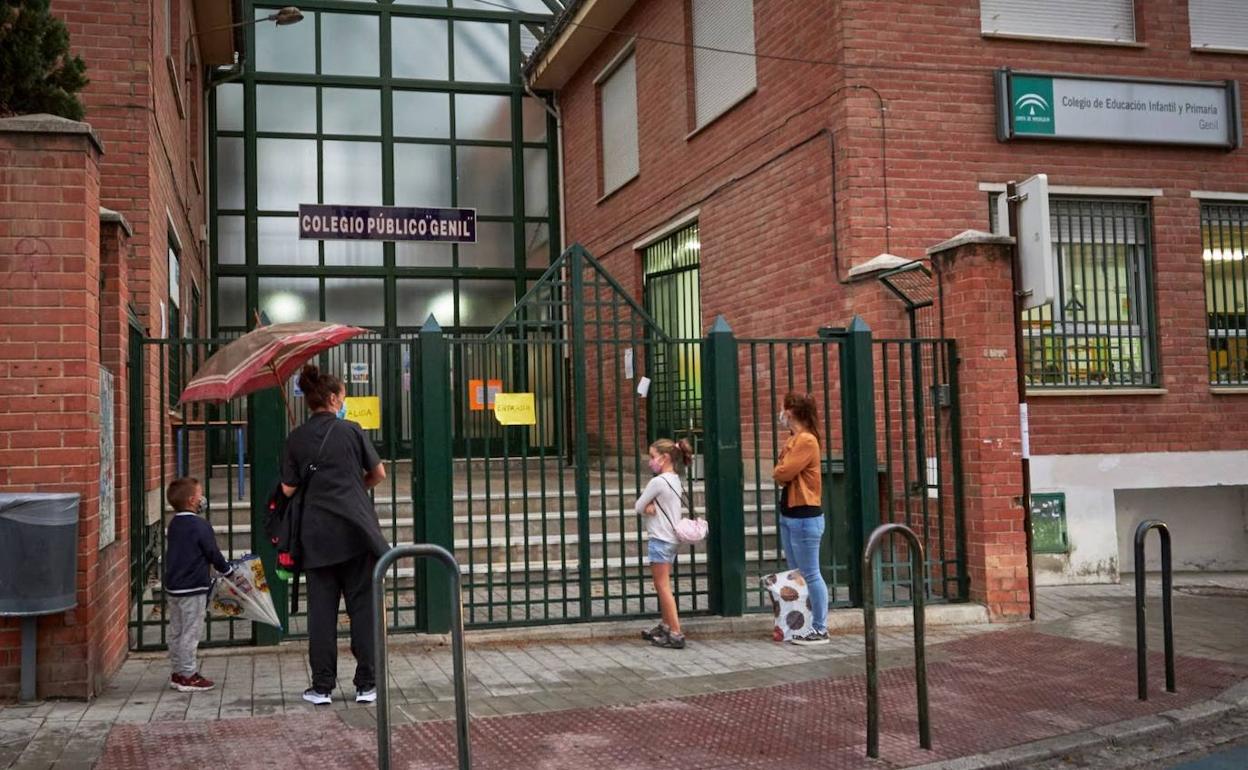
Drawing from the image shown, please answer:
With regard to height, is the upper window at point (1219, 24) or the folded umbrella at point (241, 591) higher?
the upper window at point (1219, 24)

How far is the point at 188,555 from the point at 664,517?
2.95 metres

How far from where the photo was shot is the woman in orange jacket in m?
7.48

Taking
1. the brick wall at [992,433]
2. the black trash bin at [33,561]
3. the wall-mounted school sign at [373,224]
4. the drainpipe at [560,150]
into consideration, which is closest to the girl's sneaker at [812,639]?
the brick wall at [992,433]

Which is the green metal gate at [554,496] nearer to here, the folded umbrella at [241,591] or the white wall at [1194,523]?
the folded umbrella at [241,591]

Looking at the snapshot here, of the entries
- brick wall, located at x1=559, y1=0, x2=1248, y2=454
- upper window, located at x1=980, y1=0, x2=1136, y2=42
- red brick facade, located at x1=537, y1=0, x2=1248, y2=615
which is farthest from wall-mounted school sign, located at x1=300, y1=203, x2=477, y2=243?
upper window, located at x1=980, y1=0, x2=1136, y2=42

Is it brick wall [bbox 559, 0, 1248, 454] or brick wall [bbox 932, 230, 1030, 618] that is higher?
brick wall [bbox 559, 0, 1248, 454]

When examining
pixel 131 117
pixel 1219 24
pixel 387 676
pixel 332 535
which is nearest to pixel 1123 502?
pixel 1219 24

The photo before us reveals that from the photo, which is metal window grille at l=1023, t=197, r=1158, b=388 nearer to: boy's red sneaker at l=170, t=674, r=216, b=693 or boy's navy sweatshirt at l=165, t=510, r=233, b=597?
boy's navy sweatshirt at l=165, t=510, r=233, b=597

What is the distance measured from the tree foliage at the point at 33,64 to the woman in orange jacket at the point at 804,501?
517 centimetres

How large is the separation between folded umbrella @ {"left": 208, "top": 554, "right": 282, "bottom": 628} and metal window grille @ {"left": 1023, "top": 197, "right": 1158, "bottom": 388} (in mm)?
7490

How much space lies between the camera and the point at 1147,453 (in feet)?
35.5

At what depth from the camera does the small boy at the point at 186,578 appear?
625 centimetres

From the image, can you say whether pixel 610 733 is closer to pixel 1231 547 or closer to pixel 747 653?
pixel 747 653

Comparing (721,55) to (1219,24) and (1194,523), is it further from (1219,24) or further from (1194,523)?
(1194,523)
